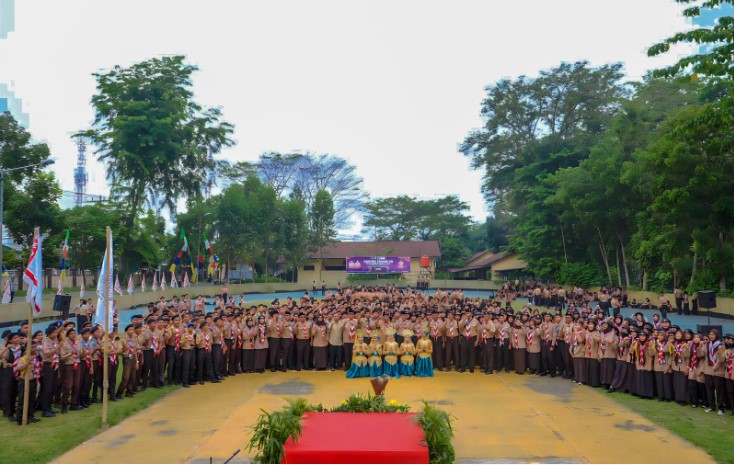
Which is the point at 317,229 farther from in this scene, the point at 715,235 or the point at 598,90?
the point at 715,235

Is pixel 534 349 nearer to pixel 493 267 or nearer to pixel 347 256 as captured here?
pixel 493 267

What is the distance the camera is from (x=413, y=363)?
50.3ft

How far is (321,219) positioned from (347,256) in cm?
543

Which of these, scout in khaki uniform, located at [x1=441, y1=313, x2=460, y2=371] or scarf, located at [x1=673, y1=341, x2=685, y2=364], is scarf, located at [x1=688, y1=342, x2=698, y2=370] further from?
scout in khaki uniform, located at [x1=441, y1=313, x2=460, y2=371]

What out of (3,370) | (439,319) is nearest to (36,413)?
(3,370)

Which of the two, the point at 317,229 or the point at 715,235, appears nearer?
the point at 715,235

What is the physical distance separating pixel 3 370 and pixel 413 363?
30.3 feet

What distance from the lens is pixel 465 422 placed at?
1044 cm

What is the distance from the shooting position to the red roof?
60969 millimetres

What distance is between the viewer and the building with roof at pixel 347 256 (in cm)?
5966

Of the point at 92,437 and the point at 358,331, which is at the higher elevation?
the point at 358,331

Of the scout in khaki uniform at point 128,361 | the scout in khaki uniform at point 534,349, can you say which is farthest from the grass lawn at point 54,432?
the scout in khaki uniform at point 534,349

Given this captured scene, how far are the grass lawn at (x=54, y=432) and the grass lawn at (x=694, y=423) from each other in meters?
9.73

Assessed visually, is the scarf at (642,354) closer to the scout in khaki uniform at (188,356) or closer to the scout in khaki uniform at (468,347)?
the scout in khaki uniform at (468,347)
